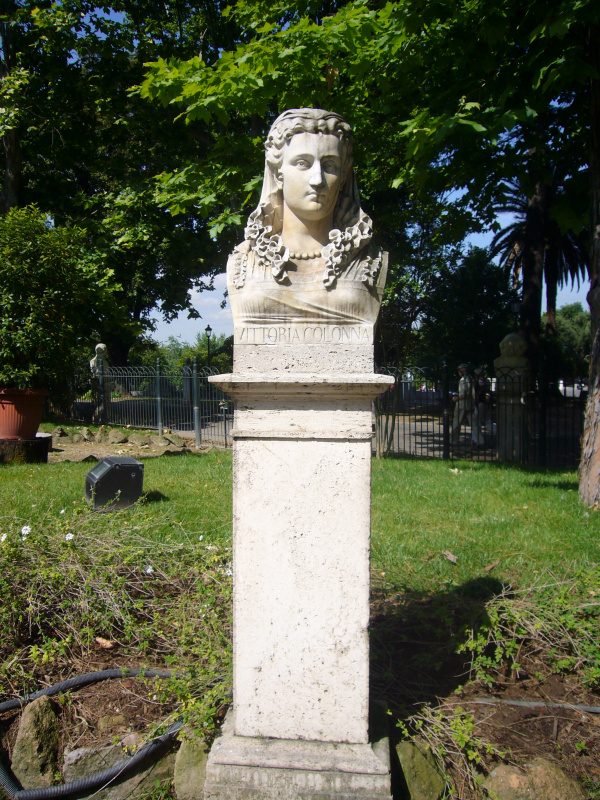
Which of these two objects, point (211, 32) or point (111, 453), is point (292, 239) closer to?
point (111, 453)

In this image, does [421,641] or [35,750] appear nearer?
[35,750]

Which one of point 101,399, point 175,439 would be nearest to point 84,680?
point 175,439

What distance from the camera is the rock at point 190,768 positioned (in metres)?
2.54

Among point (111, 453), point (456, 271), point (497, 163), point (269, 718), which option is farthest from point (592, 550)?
point (456, 271)

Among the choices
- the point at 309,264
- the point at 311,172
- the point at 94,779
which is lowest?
the point at 94,779

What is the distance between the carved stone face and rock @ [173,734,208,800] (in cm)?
237

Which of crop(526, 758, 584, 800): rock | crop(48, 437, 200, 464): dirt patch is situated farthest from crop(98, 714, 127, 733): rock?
crop(48, 437, 200, 464): dirt patch

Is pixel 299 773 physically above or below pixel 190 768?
above

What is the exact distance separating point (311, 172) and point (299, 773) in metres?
A: 2.45

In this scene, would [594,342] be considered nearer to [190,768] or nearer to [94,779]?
[190,768]

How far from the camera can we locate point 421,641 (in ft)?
11.3

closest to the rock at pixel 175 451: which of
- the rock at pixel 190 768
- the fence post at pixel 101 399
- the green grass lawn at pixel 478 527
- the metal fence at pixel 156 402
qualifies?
the metal fence at pixel 156 402

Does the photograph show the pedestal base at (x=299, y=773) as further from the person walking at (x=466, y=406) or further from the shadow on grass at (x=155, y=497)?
the person walking at (x=466, y=406)

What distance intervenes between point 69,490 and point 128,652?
3.93 m
